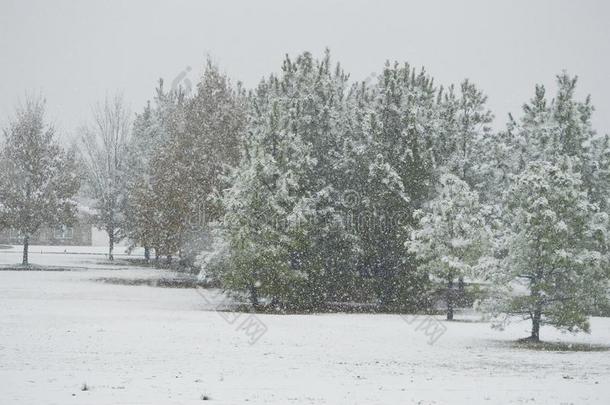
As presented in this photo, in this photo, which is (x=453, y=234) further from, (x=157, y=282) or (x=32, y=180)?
(x=32, y=180)

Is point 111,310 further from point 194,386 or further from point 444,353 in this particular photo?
point 194,386

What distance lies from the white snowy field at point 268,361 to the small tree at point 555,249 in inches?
69.4

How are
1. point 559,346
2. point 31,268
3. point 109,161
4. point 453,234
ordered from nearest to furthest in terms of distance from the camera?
point 559,346 < point 453,234 < point 31,268 < point 109,161

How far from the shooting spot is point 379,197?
3534cm

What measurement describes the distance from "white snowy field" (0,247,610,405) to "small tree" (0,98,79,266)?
22.4m

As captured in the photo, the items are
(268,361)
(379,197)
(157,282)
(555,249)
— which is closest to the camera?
(268,361)

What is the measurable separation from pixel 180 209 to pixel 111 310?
1487 cm

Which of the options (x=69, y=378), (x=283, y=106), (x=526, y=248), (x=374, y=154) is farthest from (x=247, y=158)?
(x=69, y=378)

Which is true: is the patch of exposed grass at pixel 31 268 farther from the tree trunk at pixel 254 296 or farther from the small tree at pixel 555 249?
the small tree at pixel 555 249

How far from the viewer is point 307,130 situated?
3706cm

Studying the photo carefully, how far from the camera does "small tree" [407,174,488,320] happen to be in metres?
30.8

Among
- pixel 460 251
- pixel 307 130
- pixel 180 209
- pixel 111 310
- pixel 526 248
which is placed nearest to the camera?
pixel 526 248

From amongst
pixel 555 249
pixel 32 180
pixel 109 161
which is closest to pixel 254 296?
pixel 555 249

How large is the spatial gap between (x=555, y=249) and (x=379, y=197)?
43.9 ft
